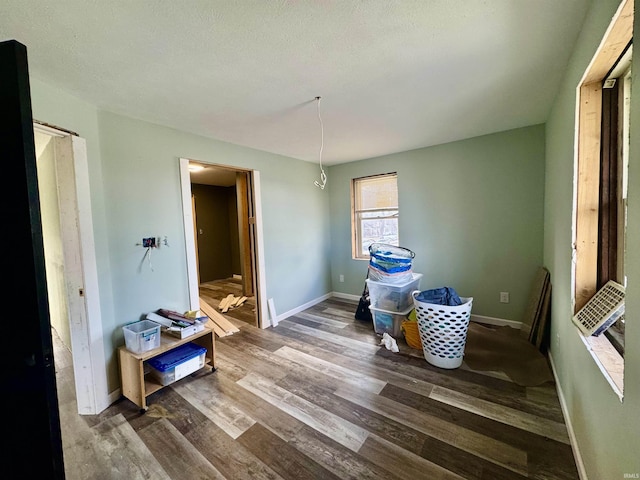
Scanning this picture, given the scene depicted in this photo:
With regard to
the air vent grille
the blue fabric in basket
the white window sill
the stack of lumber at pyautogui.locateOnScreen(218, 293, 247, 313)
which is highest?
the air vent grille

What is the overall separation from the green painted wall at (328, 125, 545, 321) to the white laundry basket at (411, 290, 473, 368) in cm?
120

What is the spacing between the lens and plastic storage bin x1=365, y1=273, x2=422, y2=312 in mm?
2869

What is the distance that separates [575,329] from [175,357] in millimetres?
2756

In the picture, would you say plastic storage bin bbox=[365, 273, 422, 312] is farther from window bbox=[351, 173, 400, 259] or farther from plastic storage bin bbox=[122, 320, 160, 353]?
plastic storage bin bbox=[122, 320, 160, 353]

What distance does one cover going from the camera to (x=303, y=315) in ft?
12.2

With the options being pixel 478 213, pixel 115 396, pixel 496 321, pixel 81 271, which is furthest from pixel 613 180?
pixel 115 396

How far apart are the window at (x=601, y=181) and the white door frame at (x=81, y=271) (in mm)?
3004

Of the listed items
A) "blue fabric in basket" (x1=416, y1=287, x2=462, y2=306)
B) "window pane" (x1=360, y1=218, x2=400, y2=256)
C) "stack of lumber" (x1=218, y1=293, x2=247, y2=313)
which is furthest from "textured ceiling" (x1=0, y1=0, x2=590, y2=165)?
"stack of lumber" (x1=218, y1=293, x2=247, y2=313)

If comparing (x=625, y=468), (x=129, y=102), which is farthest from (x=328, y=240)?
(x=625, y=468)

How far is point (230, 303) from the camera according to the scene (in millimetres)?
4285

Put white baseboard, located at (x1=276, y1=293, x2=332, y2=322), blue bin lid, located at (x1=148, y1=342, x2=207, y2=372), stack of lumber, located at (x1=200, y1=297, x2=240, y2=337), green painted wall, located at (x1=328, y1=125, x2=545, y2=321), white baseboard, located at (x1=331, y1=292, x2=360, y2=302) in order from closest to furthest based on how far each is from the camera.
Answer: blue bin lid, located at (x1=148, y1=342, x2=207, y2=372) → green painted wall, located at (x1=328, y1=125, x2=545, y2=321) → stack of lumber, located at (x1=200, y1=297, x2=240, y2=337) → white baseboard, located at (x1=276, y1=293, x2=332, y2=322) → white baseboard, located at (x1=331, y1=292, x2=360, y2=302)

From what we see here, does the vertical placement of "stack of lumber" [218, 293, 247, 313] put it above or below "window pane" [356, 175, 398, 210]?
below

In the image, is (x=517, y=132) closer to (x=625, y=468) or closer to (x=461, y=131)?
(x=461, y=131)

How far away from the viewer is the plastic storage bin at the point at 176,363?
2035 mm
